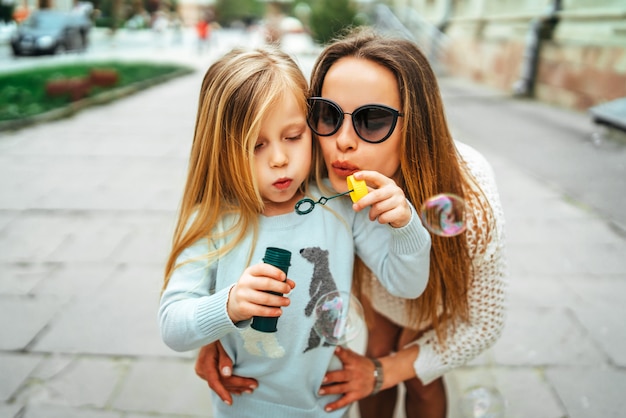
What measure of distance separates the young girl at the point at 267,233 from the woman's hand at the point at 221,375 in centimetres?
3

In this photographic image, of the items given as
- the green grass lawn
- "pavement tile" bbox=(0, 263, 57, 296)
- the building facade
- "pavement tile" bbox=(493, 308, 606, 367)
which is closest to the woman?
"pavement tile" bbox=(493, 308, 606, 367)

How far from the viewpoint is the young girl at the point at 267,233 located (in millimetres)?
1241

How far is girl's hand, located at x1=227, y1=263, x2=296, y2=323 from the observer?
1.02 metres

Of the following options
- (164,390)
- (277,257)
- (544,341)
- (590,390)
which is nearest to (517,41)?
(544,341)

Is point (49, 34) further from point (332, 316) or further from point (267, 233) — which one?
point (332, 316)

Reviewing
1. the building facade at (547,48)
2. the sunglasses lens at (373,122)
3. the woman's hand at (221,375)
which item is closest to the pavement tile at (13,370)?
the woman's hand at (221,375)

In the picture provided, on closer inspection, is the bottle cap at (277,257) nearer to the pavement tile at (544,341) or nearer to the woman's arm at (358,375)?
the woman's arm at (358,375)

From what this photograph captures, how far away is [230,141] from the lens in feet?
4.27

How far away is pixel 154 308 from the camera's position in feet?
9.27

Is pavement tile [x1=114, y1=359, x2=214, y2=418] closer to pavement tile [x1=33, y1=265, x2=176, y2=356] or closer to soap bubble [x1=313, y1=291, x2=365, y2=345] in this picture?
pavement tile [x1=33, y1=265, x2=176, y2=356]

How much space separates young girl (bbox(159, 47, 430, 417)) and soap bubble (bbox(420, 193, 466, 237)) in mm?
142

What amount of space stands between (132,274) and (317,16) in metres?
14.1

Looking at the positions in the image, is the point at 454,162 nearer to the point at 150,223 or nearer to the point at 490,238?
the point at 490,238

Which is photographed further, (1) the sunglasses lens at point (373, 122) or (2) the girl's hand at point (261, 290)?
(1) the sunglasses lens at point (373, 122)
